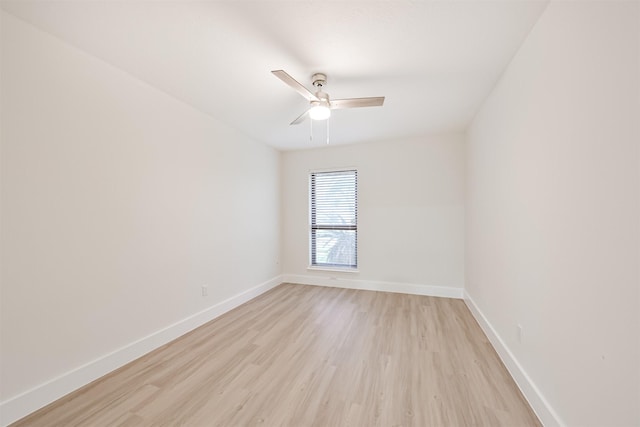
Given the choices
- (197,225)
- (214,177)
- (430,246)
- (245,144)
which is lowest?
(430,246)

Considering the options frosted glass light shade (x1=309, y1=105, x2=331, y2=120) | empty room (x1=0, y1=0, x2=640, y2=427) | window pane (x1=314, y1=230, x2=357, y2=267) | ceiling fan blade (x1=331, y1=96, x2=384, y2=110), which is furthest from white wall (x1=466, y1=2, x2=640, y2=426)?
window pane (x1=314, y1=230, x2=357, y2=267)

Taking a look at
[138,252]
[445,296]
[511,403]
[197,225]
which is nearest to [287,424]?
[511,403]

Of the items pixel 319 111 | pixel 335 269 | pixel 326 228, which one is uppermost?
pixel 319 111

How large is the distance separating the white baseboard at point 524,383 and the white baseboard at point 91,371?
9.74ft

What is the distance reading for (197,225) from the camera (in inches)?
113

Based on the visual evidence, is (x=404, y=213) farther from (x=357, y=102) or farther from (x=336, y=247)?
(x=357, y=102)

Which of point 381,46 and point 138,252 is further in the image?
point 138,252

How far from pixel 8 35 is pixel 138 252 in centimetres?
161

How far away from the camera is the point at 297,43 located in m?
1.74

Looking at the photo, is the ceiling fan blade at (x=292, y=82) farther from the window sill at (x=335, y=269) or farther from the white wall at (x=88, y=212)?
the window sill at (x=335, y=269)

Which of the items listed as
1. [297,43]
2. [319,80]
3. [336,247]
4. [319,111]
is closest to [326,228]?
[336,247]

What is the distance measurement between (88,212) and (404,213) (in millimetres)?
3780

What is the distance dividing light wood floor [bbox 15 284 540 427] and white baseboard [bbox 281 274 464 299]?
0.85m

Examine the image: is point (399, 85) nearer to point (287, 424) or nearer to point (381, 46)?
point (381, 46)
